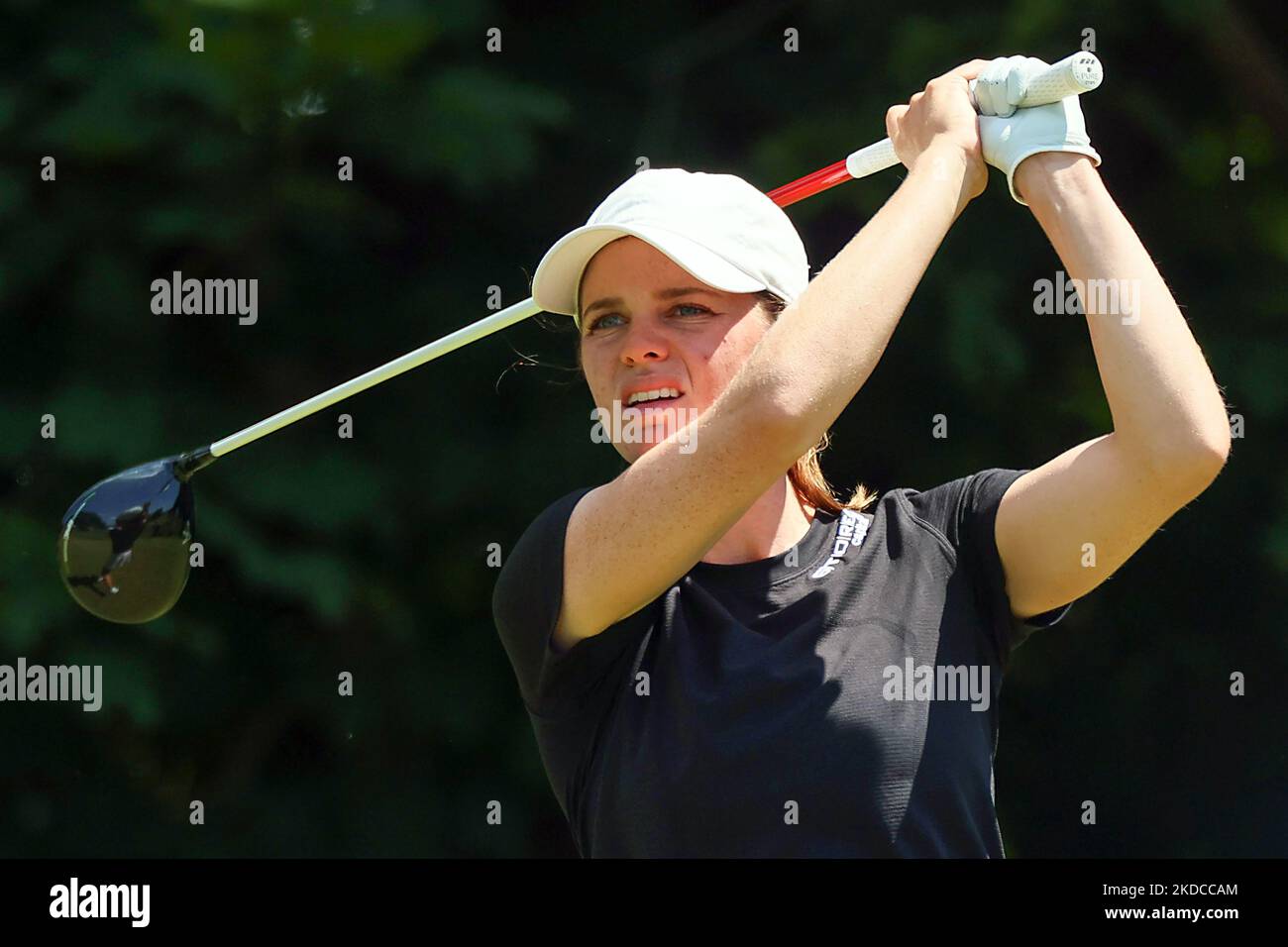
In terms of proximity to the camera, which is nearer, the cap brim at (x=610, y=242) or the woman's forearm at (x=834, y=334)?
the woman's forearm at (x=834, y=334)

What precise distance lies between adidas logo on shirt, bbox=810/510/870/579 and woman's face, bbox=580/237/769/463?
0.20 m

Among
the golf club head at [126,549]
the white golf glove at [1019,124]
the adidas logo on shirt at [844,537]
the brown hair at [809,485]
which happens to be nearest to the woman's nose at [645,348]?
the brown hair at [809,485]

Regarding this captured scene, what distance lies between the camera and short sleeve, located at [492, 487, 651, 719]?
166cm

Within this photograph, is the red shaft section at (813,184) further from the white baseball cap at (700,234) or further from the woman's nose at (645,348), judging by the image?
the woman's nose at (645,348)

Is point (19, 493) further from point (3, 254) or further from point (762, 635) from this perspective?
point (762, 635)

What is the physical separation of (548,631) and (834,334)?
42 centimetres

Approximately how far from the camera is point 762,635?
1661 mm

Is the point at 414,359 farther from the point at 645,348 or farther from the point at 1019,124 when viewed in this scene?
the point at 1019,124

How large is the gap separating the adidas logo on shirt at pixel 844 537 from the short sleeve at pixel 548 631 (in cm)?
19

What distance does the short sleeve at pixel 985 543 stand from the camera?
175 centimetres

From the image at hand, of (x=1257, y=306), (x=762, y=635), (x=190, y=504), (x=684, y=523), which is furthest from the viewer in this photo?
(x=1257, y=306)

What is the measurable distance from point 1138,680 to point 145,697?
2.24 metres

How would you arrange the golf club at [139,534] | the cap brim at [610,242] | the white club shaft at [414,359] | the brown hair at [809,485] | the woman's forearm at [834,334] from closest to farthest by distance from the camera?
the woman's forearm at [834,334] → the cap brim at [610,242] → the brown hair at [809,485] → the white club shaft at [414,359] → the golf club at [139,534]

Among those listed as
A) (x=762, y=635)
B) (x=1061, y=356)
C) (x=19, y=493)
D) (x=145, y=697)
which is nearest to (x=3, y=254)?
(x=19, y=493)
